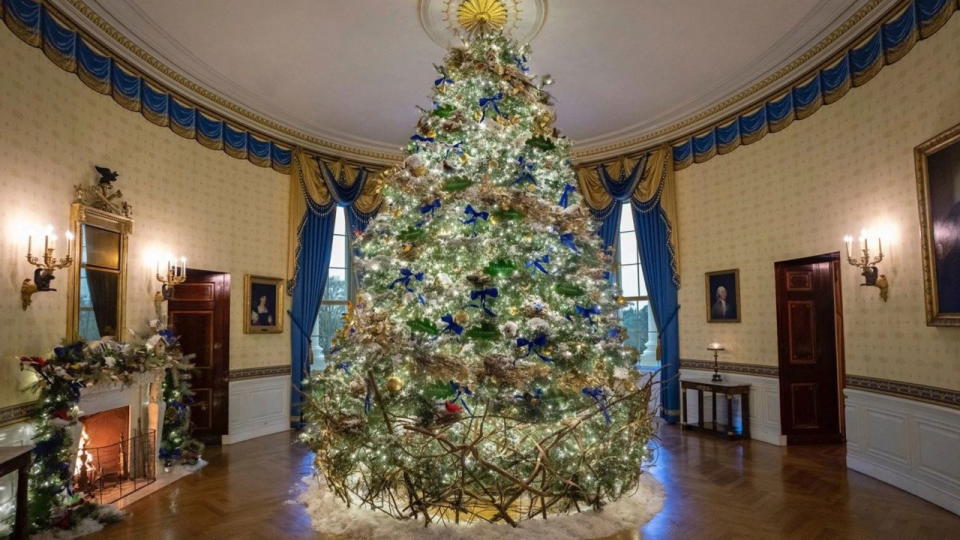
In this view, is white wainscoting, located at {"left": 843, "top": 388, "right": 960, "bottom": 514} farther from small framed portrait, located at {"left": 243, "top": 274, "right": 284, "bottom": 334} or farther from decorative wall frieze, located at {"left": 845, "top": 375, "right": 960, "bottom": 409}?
small framed portrait, located at {"left": 243, "top": 274, "right": 284, "bottom": 334}

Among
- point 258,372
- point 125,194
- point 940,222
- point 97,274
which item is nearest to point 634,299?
point 940,222

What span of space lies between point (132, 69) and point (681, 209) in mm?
7579

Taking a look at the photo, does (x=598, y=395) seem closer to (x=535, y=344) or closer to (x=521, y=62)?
(x=535, y=344)

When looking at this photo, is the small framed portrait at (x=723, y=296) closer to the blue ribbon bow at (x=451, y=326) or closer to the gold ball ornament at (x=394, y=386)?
the blue ribbon bow at (x=451, y=326)

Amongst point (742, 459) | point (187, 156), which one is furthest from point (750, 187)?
point (187, 156)

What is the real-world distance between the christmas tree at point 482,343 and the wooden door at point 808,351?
3319mm

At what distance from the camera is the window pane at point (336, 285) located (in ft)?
31.1

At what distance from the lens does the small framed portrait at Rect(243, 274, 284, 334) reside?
8.04 metres

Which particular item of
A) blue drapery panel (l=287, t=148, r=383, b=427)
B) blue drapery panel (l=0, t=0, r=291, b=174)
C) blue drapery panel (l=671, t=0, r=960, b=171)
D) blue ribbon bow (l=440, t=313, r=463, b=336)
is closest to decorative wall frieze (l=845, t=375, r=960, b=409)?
blue drapery panel (l=671, t=0, r=960, b=171)

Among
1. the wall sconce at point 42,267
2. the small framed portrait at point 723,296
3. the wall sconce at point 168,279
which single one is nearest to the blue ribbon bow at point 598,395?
the small framed portrait at point 723,296

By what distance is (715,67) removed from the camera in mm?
7152

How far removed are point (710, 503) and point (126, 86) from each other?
7.27 m

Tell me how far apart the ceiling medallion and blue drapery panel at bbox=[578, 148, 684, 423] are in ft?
12.0

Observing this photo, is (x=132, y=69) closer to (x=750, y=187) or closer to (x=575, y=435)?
(x=575, y=435)
